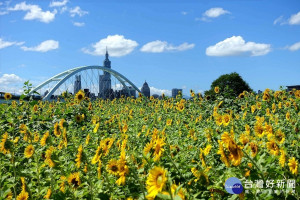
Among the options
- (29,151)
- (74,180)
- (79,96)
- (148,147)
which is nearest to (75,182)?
(74,180)

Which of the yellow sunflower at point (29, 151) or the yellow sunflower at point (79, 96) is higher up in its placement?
the yellow sunflower at point (79, 96)

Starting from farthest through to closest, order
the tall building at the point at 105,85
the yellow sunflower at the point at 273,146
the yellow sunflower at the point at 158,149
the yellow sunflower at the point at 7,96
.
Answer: the tall building at the point at 105,85, the yellow sunflower at the point at 7,96, the yellow sunflower at the point at 273,146, the yellow sunflower at the point at 158,149

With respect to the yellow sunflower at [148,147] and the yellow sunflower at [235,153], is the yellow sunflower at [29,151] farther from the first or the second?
the yellow sunflower at [235,153]

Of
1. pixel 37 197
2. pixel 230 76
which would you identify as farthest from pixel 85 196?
pixel 230 76

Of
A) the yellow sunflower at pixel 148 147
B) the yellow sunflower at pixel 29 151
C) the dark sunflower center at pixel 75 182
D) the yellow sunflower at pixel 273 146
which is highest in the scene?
the yellow sunflower at pixel 148 147

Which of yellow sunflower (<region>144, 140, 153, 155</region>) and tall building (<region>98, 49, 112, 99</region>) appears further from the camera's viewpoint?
tall building (<region>98, 49, 112, 99</region>)

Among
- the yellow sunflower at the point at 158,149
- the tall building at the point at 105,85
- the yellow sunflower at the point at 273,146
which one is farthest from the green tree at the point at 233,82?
the yellow sunflower at the point at 158,149

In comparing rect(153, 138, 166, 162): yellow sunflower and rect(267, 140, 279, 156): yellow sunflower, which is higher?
rect(153, 138, 166, 162): yellow sunflower

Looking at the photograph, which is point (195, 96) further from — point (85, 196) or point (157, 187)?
point (157, 187)

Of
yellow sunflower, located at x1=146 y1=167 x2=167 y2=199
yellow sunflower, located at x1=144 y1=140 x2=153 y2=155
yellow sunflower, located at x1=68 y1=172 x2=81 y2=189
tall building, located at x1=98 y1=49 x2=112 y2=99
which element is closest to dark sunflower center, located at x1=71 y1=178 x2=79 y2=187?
yellow sunflower, located at x1=68 y1=172 x2=81 y2=189

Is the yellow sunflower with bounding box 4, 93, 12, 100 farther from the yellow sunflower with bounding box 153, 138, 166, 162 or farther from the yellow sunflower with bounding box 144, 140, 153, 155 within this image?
the yellow sunflower with bounding box 153, 138, 166, 162

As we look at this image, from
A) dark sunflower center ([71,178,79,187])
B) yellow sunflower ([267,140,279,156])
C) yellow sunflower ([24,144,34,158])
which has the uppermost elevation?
yellow sunflower ([267,140,279,156])

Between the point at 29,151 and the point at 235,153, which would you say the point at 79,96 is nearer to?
the point at 29,151

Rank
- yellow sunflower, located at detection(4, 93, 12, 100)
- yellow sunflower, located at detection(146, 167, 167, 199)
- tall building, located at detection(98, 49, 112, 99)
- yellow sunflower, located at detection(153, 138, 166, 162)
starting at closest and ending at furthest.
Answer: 1. yellow sunflower, located at detection(146, 167, 167, 199)
2. yellow sunflower, located at detection(153, 138, 166, 162)
3. yellow sunflower, located at detection(4, 93, 12, 100)
4. tall building, located at detection(98, 49, 112, 99)
